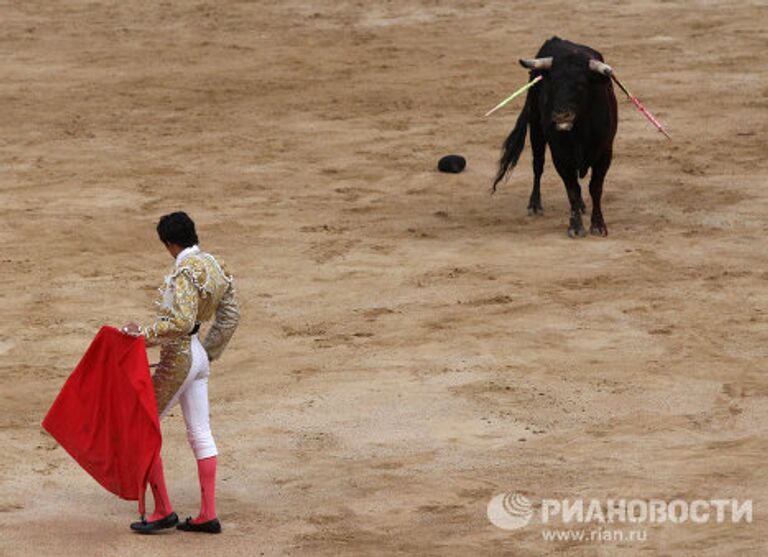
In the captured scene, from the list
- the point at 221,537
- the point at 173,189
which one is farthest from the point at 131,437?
the point at 173,189

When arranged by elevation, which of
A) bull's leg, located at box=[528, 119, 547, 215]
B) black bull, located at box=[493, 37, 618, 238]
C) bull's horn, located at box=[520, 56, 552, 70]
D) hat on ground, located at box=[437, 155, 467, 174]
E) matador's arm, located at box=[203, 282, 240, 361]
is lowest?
hat on ground, located at box=[437, 155, 467, 174]

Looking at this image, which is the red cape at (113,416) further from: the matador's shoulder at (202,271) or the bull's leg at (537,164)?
the bull's leg at (537,164)

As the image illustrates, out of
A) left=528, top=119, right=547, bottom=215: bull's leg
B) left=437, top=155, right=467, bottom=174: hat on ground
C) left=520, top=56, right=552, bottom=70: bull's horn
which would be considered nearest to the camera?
left=520, top=56, right=552, bottom=70: bull's horn

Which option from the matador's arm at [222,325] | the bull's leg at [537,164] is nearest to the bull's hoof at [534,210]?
the bull's leg at [537,164]

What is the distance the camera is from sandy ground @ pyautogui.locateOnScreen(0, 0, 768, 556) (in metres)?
8.87

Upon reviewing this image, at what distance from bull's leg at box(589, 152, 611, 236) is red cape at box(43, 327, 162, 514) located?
6218mm

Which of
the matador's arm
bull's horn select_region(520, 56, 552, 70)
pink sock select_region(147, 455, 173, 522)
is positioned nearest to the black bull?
bull's horn select_region(520, 56, 552, 70)

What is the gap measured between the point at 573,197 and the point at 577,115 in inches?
23.0

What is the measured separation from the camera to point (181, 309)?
316 inches

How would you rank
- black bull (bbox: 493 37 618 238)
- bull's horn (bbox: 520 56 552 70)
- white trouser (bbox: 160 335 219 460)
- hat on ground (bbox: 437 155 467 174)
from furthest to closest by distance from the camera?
hat on ground (bbox: 437 155 467 174) → bull's horn (bbox: 520 56 552 70) → black bull (bbox: 493 37 618 238) → white trouser (bbox: 160 335 219 460)

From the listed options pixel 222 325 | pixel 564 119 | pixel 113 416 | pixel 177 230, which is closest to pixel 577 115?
pixel 564 119

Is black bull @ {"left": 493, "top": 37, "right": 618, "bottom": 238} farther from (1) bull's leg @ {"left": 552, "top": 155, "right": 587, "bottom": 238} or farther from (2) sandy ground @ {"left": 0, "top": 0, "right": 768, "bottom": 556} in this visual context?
(2) sandy ground @ {"left": 0, "top": 0, "right": 768, "bottom": 556}

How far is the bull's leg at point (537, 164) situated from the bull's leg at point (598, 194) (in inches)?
27.3

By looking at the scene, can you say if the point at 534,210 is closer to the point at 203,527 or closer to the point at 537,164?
the point at 537,164
